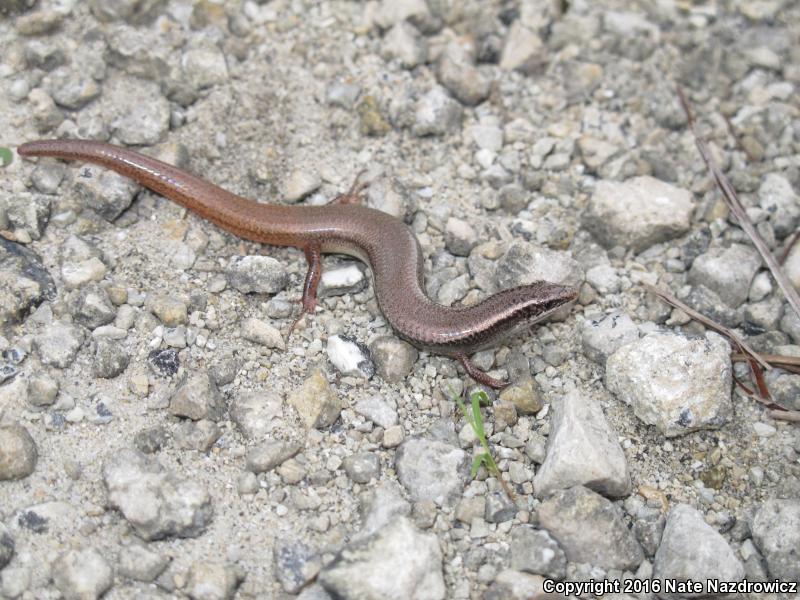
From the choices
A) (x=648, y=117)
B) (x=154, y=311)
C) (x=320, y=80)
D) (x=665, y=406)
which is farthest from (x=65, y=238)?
(x=648, y=117)

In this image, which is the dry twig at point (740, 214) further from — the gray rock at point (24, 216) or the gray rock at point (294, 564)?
the gray rock at point (24, 216)

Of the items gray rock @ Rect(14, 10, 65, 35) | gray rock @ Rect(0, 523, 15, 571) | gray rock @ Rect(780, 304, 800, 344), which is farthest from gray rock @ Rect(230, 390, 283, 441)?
gray rock @ Rect(14, 10, 65, 35)

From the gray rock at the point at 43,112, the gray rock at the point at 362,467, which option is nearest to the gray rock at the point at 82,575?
the gray rock at the point at 362,467

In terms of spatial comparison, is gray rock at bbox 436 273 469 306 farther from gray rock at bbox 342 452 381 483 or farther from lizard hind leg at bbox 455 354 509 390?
gray rock at bbox 342 452 381 483

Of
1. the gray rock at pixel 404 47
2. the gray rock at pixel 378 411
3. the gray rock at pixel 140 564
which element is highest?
the gray rock at pixel 404 47

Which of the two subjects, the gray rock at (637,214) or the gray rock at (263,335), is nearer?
the gray rock at (263,335)
